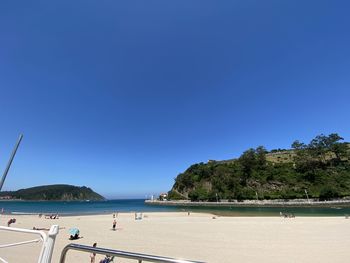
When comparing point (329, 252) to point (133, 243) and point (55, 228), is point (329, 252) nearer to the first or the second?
point (133, 243)

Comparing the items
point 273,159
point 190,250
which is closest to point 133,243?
point 190,250

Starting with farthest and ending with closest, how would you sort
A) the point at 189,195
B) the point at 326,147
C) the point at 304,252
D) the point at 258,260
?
the point at 189,195 → the point at 326,147 → the point at 304,252 → the point at 258,260

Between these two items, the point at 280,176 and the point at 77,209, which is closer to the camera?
the point at 77,209

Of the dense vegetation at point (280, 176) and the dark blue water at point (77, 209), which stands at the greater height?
the dense vegetation at point (280, 176)

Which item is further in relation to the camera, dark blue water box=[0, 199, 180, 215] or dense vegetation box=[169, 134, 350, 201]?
dense vegetation box=[169, 134, 350, 201]

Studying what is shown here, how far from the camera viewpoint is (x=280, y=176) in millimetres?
97312

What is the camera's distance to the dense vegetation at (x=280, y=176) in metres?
86.3

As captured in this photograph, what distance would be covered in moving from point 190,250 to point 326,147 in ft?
373

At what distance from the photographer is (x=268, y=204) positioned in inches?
3209

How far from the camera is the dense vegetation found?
86312 mm

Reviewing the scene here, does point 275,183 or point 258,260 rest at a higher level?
point 275,183

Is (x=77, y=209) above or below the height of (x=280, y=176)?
below

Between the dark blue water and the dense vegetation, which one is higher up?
the dense vegetation

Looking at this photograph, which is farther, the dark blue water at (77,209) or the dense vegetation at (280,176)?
the dense vegetation at (280,176)
